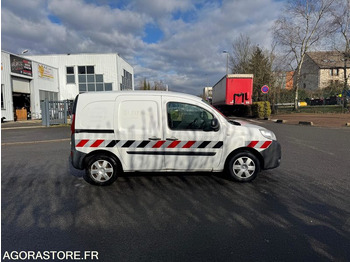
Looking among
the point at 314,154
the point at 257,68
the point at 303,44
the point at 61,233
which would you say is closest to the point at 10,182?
the point at 61,233

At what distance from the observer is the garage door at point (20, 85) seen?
22369mm

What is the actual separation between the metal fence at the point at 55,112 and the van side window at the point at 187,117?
1553 centimetres

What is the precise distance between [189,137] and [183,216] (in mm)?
1581

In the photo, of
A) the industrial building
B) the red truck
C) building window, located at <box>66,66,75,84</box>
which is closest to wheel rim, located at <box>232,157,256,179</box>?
the red truck

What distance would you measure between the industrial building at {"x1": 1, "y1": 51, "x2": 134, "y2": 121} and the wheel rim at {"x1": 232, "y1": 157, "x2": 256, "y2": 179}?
24.6m

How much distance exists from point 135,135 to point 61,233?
206 centimetres

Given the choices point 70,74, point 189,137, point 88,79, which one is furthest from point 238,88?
point 70,74

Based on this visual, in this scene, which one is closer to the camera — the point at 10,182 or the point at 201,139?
the point at 201,139

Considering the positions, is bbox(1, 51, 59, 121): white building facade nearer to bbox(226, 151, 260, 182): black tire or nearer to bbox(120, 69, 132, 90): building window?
bbox(120, 69, 132, 90): building window

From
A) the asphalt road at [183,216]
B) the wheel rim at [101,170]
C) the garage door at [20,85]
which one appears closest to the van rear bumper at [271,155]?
the asphalt road at [183,216]

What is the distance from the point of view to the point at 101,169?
4.48m

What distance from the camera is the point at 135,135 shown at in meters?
4.39

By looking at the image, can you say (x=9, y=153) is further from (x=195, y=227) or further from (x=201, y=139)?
(x=195, y=227)

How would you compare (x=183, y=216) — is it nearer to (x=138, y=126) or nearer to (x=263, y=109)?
(x=138, y=126)
